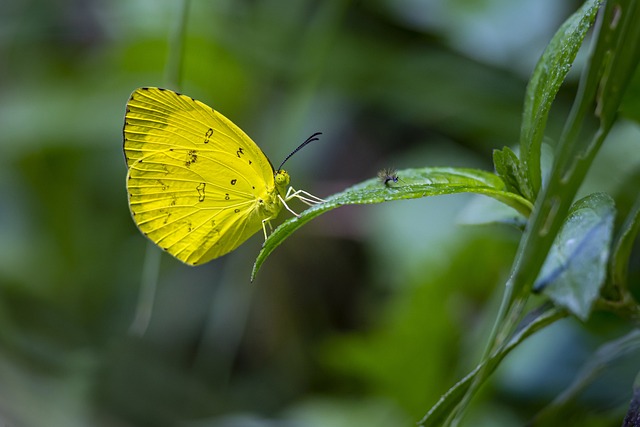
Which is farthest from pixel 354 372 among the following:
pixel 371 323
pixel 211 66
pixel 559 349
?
pixel 211 66

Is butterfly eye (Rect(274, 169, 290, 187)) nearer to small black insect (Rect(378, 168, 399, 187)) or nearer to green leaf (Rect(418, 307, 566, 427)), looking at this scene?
small black insect (Rect(378, 168, 399, 187))

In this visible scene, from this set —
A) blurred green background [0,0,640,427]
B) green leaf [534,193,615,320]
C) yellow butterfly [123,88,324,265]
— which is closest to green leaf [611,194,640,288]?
green leaf [534,193,615,320]

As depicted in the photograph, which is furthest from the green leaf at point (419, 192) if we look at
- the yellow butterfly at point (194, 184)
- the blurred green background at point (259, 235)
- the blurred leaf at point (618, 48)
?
the blurred green background at point (259, 235)

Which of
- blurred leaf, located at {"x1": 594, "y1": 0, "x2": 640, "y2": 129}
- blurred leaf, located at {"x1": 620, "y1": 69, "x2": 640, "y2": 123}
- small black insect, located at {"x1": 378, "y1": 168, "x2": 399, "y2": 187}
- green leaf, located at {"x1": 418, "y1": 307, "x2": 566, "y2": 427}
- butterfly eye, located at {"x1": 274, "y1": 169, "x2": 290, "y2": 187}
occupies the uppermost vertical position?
blurred leaf, located at {"x1": 620, "y1": 69, "x2": 640, "y2": 123}

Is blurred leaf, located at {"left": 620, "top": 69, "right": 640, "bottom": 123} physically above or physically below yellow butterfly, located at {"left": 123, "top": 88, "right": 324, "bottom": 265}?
above

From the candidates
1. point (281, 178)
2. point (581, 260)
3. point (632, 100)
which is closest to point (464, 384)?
point (581, 260)

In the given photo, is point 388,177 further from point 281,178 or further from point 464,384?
point 281,178

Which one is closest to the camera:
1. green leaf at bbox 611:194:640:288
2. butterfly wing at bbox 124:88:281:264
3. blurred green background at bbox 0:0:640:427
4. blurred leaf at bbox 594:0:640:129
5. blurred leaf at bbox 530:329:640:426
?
blurred leaf at bbox 594:0:640:129

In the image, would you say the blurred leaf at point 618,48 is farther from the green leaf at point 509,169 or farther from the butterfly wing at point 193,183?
the butterfly wing at point 193,183

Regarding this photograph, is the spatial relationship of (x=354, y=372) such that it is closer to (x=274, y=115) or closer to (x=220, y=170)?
(x=220, y=170)
